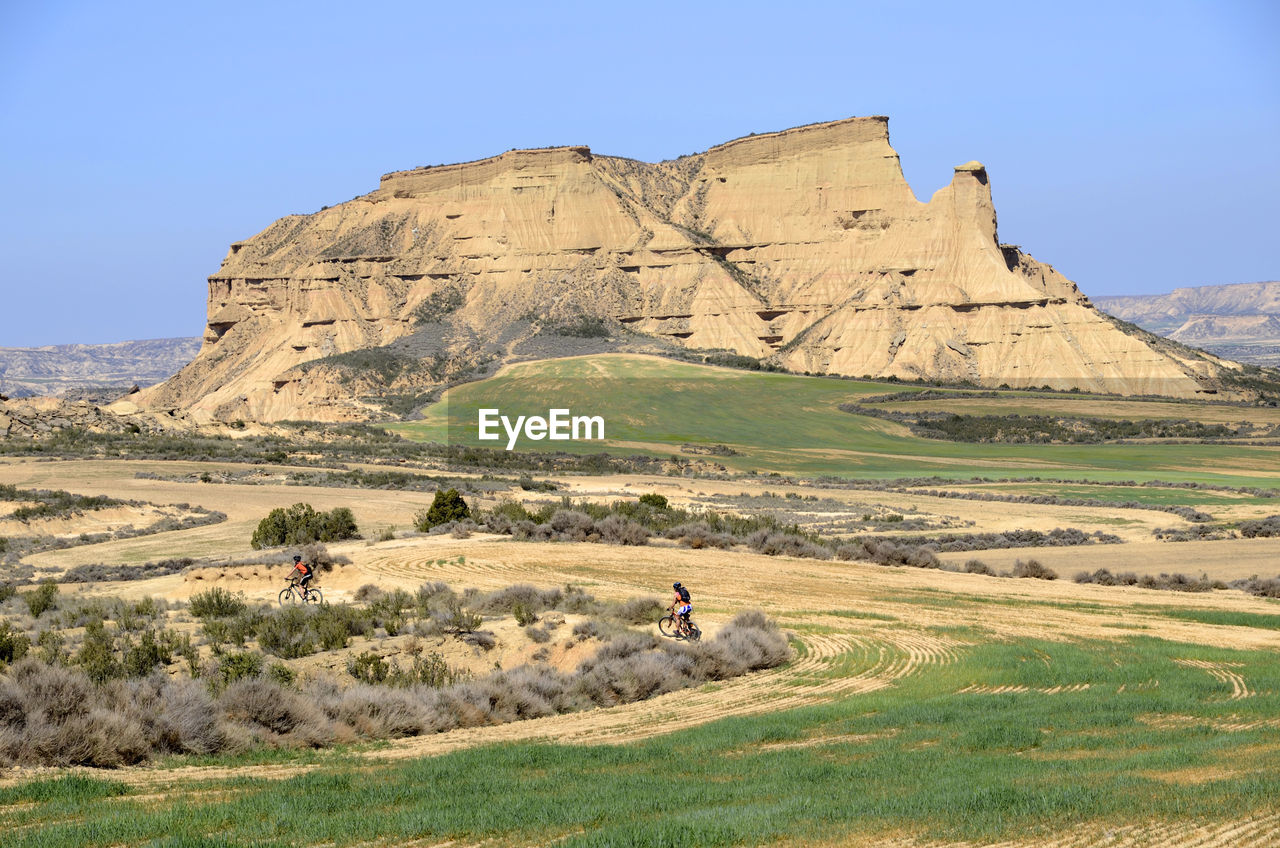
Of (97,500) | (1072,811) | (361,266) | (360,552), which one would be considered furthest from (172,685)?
(361,266)

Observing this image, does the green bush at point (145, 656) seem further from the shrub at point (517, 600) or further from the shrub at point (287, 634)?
the shrub at point (517, 600)

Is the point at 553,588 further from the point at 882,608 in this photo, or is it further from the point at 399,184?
the point at 399,184

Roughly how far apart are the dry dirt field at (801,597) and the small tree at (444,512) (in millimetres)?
2190

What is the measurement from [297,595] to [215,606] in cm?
274

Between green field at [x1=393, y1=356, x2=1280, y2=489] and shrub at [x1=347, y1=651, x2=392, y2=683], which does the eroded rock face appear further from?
shrub at [x1=347, y1=651, x2=392, y2=683]

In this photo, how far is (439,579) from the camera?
26.7 metres

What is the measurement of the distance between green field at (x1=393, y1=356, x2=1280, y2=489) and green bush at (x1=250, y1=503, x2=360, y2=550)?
121 feet

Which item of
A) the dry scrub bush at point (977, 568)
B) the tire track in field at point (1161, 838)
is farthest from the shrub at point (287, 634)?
the dry scrub bush at point (977, 568)

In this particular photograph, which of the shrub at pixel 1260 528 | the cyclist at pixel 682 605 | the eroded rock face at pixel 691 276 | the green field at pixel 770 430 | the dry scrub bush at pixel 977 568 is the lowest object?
the dry scrub bush at pixel 977 568

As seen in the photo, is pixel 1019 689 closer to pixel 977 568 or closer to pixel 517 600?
pixel 517 600

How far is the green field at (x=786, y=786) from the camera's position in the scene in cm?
912

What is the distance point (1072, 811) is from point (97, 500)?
3820cm

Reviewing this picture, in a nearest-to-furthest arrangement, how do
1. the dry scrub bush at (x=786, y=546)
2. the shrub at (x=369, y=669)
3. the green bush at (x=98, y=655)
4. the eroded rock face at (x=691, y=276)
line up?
the green bush at (x=98, y=655), the shrub at (x=369, y=669), the dry scrub bush at (x=786, y=546), the eroded rock face at (x=691, y=276)

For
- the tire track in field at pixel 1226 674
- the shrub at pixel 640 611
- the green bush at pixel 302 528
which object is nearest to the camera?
the tire track in field at pixel 1226 674
